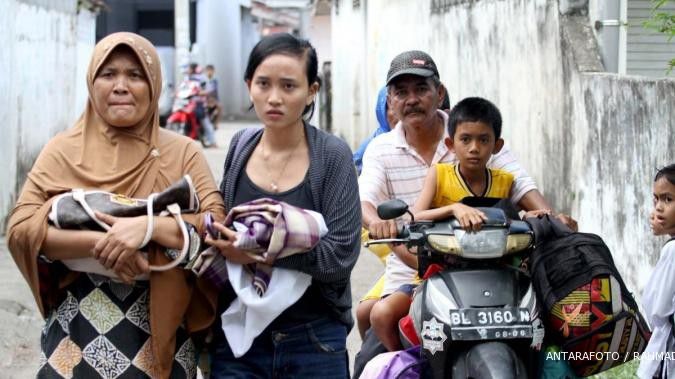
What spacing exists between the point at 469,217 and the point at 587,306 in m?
0.51

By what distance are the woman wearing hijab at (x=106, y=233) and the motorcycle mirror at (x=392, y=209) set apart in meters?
0.70

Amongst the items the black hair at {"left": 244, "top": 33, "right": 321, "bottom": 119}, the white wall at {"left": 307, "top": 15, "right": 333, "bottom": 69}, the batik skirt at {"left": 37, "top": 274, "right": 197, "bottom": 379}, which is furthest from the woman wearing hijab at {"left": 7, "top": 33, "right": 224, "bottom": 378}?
the white wall at {"left": 307, "top": 15, "right": 333, "bottom": 69}

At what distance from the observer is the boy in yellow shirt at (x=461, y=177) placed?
183 inches

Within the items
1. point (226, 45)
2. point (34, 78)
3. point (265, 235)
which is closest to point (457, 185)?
point (265, 235)

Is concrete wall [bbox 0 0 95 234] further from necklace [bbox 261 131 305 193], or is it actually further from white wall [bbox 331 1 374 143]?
necklace [bbox 261 131 305 193]

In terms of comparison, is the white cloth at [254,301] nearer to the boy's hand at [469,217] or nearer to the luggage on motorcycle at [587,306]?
the boy's hand at [469,217]

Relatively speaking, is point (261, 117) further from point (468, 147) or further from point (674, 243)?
point (674, 243)

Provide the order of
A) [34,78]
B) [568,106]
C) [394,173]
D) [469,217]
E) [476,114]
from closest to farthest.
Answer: [469,217] < [476,114] < [394,173] < [568,106] < [34,78]

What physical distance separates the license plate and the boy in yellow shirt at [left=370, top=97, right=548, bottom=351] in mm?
579

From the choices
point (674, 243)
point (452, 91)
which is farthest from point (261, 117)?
point (452, 91)

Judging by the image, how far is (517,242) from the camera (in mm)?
4246

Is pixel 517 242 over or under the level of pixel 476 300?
over

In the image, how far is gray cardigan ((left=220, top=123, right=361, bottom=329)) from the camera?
373 cm

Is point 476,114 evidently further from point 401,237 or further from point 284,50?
point 284,50
